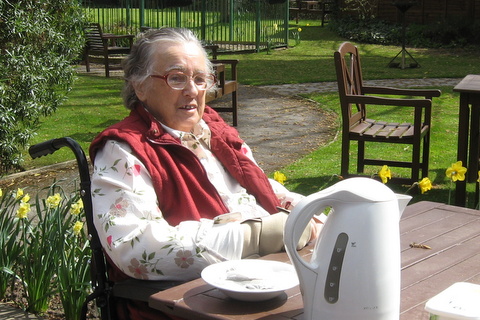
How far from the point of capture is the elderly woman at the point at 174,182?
7.41 feet

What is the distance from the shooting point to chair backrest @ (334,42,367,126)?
5727 mm

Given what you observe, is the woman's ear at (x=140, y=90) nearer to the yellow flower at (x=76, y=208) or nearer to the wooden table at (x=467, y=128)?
the yellow flower at (x=76, y=208)

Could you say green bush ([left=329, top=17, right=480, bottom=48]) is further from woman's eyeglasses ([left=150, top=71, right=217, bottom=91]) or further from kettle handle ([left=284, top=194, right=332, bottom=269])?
kettle handle ([left=284, top=194, right=332, bottom=269])

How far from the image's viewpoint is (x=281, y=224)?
7.74 ft

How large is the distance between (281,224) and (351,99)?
355cm

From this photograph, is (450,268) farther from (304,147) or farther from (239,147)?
(304,147)

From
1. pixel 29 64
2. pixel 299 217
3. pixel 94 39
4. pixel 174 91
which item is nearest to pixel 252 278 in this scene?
pixel 299 217

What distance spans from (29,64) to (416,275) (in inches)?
192

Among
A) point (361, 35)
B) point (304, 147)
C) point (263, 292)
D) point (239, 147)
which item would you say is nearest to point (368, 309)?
point (263, 292)

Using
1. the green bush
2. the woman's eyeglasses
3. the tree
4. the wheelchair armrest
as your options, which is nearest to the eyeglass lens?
the woman's eyeglasses

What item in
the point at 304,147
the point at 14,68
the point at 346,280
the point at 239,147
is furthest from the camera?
the point at 304,147

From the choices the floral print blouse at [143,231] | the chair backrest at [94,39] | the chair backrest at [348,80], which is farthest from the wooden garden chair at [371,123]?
the chair backrest at [94,39]

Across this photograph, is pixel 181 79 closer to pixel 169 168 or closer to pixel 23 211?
pixel 169 168

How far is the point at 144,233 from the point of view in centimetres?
224
